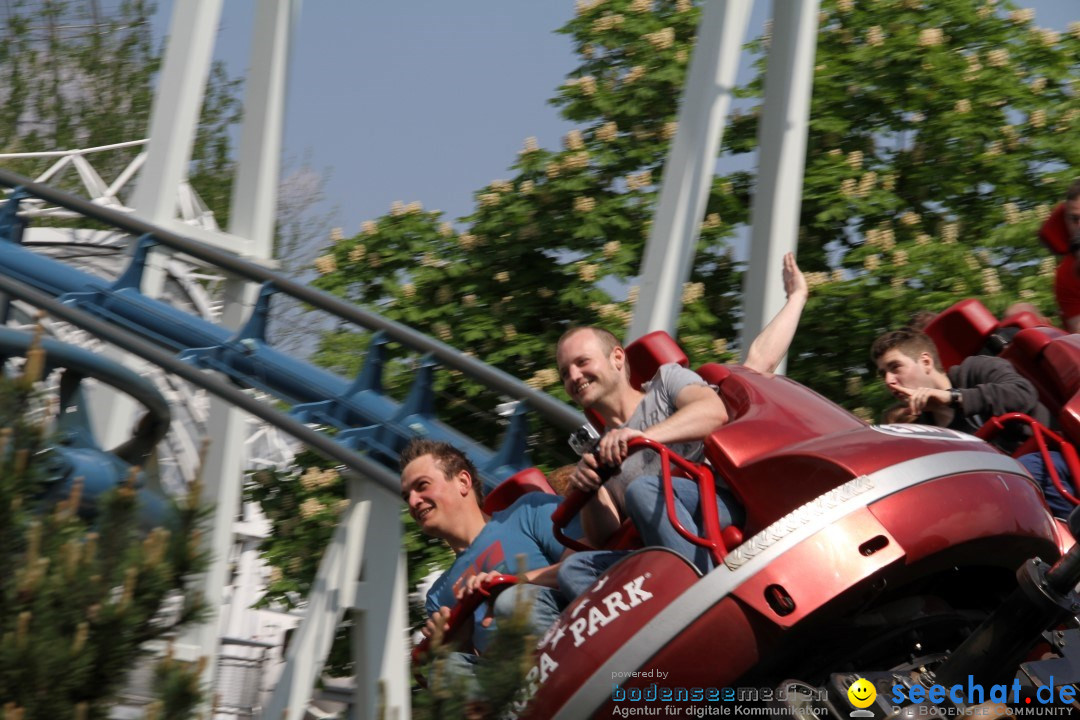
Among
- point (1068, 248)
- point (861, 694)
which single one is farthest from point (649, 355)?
point (1068, 248)

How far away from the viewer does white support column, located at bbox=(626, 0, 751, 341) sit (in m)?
5.25

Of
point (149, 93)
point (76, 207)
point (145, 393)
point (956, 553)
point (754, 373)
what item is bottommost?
point (956, 553)

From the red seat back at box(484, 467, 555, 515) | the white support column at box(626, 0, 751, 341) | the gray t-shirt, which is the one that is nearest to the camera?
the gray t-shirt

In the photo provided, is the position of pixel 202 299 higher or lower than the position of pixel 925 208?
higher

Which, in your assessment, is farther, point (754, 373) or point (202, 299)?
point (202, 299)

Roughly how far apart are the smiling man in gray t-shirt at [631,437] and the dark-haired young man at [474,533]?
0.15 metres

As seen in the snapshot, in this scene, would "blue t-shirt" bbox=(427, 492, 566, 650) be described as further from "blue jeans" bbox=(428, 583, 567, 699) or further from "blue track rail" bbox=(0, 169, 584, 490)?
"blue track rail" bbox=(0, 169, 584, 490)

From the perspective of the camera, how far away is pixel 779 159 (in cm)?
515

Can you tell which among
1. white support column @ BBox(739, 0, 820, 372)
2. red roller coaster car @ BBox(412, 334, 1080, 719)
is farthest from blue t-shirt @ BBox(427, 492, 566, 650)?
white support column @ BBox(739, 0, 820, 372)

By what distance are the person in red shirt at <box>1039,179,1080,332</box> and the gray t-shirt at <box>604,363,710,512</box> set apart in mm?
1339

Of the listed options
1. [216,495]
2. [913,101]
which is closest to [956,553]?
[216,495]

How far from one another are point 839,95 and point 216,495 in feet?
11.5

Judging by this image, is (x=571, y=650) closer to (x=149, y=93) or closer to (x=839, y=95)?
(x=839, y=95)

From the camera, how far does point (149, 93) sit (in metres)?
23.5
